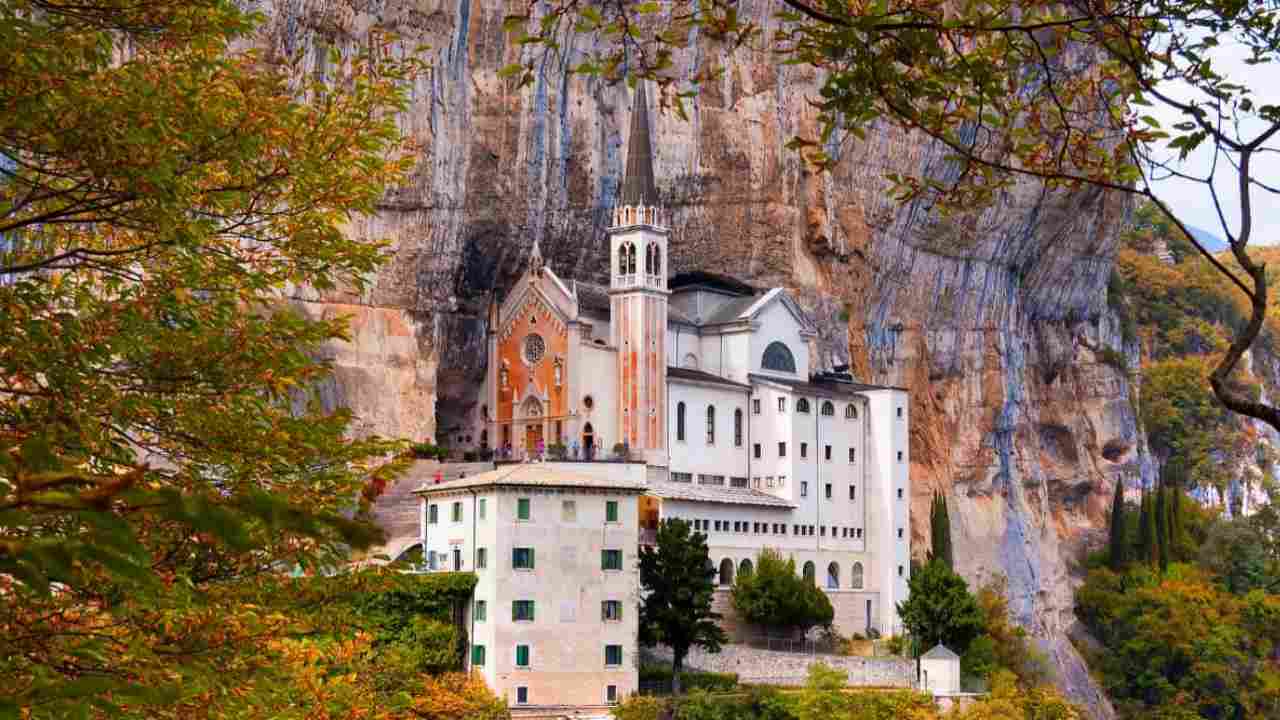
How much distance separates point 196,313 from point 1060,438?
81.7m

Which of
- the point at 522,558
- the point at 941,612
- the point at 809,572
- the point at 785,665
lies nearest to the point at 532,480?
the point at 522,558

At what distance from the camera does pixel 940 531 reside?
74250mm

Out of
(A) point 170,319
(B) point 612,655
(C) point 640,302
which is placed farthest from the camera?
(C) point 640,302

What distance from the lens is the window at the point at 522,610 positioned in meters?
51.8

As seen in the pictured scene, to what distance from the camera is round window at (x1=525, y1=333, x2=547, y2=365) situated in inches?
2633

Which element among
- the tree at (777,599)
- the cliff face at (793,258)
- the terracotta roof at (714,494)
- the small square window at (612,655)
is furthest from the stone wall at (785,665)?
the cliff face at (793,258)

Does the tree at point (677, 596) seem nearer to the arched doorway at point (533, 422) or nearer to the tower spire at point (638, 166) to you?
the arched doorway at point (533, 422)

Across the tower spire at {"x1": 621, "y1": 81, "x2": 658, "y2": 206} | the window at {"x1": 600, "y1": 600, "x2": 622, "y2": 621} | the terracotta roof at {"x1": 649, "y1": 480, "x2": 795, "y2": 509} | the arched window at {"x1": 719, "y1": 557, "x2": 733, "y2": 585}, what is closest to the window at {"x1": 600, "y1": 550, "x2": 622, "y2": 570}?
the window at {"x1": 600, "y1": 600, "x2": 622, "y2": 621}

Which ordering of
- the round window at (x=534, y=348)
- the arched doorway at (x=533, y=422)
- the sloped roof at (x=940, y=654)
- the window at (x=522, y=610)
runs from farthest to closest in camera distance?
the round window at (x=534, y=348)
the arched doorway at (x=533, y=422)
the sloped roof at (x=940, y=654)
the window at (x=522, y=610)

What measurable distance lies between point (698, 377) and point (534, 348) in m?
6.15

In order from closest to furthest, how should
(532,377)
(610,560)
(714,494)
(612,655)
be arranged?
1. (612,655)
2. (610,560)
3. (714,494)
4. (532,377)

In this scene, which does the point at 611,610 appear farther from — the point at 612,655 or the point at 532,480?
the point at 532,480

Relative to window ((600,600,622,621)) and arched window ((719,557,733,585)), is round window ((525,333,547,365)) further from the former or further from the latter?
window ((600,600,622,621))

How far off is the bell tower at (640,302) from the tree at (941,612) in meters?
9.99
